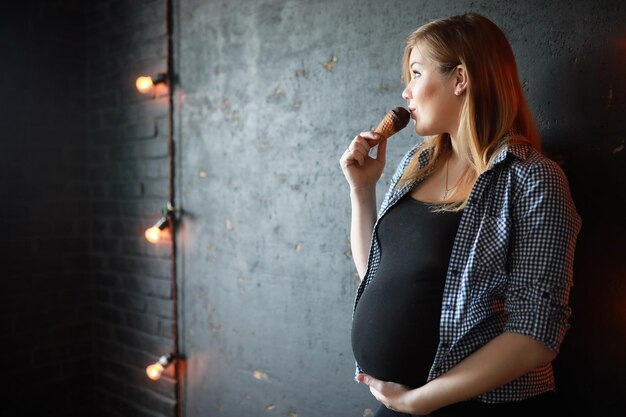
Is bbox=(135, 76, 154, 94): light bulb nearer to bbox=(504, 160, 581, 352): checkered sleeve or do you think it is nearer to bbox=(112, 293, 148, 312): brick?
bbox=(112, 293, 148, 312): brick

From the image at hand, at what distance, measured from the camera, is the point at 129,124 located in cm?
294

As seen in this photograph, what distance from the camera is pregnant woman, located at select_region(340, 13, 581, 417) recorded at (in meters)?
1.23

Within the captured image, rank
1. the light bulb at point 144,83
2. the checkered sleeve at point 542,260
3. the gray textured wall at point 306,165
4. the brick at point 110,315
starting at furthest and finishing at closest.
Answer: the brick at point 110,315 → the light bulb at point 144,83 → the gray textured wall at point 306,165 → the checkered sleeve at point 542,260

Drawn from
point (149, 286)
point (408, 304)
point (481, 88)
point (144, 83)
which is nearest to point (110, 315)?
point (149, 286)

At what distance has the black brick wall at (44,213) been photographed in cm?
294

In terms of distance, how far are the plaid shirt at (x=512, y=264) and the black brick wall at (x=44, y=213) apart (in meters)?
2.41

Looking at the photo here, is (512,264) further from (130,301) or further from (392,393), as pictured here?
(130,301)

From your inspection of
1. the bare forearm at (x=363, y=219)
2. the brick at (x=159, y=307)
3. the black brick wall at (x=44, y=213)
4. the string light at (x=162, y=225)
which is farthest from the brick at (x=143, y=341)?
the bare forearm at (x=363, y=219)

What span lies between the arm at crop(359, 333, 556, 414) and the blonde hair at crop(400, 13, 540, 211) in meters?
0.34

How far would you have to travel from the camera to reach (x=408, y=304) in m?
1.38

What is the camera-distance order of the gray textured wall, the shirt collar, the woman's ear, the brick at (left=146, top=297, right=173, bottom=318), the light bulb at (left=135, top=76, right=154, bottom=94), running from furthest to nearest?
the brick at (left=146, top=297, right=173, bottom=318) → the light bulb at (left=135, top=76, right=154, bottom=94) → the gray textured wall → the woman's ear → the shirt collar

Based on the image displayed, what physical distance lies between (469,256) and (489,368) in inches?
9.4

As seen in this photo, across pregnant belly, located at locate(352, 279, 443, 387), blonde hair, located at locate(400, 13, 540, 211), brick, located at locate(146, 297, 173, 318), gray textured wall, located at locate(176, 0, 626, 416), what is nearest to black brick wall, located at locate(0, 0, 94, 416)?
brick, located at locate(146, 297, 173, 318)

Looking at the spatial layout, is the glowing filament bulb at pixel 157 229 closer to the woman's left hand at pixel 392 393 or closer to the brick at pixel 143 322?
the brick at pixel 143 322
